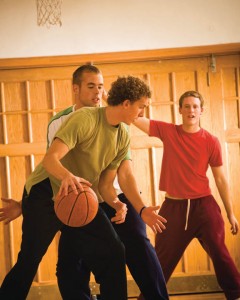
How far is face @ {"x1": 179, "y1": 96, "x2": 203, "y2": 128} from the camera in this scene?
156 inches

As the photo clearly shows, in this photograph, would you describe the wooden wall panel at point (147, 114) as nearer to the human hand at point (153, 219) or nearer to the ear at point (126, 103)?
the human hand at point (153, 219)

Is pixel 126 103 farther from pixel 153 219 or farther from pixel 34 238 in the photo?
pixel 34 238

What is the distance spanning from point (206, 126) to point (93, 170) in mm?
2259

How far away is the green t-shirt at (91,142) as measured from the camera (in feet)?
9.22

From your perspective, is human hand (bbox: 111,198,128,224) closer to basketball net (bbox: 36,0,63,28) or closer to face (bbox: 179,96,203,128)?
face (bbox: 179,96,203,128)

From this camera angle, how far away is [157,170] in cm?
503

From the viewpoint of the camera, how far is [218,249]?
374cm

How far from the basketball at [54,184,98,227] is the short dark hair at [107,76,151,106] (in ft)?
1.65

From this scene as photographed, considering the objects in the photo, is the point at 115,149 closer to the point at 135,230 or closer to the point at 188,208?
the point at 135,230

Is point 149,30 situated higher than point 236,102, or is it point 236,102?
point 149,30

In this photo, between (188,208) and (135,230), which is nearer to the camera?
(135,230)

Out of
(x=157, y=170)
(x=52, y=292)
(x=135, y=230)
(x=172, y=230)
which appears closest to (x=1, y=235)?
(x=52, y=292)

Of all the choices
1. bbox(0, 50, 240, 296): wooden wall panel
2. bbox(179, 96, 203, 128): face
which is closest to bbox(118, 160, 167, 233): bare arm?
bbox(179, 96, 203, 128): face

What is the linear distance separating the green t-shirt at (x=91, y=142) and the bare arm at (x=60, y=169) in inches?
2.4
